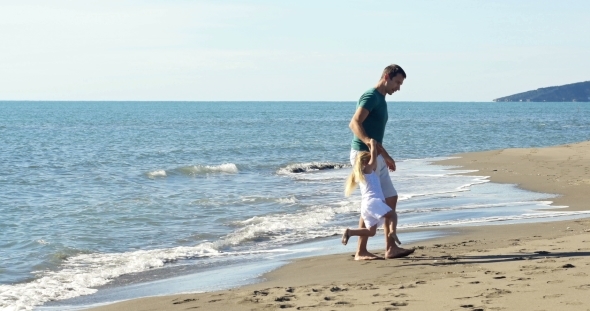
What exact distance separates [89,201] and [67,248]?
19.4 feet

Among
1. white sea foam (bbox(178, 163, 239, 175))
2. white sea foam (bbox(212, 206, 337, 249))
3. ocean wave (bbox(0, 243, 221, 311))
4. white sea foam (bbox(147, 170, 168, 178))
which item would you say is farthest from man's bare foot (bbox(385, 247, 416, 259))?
white sea foam (bbox(178, 163, 239, 175))

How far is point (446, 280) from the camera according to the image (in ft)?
20.7

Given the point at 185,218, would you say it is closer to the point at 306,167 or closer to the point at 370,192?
the point at 370,192

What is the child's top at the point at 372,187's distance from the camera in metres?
7.54

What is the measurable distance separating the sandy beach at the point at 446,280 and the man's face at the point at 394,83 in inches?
65.1

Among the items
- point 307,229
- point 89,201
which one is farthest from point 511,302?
point 89,201

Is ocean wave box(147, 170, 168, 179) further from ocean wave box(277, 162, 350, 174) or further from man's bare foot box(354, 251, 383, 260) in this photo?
man's bare foot box(354, 251, 383, 260)

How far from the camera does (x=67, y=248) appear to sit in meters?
10.7

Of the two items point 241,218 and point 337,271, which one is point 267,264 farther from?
point 241,218

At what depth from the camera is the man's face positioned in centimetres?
749

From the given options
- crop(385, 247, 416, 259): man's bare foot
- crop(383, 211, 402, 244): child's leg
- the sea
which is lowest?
the sea

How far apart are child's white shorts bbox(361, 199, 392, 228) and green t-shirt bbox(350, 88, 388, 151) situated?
1.70 feet

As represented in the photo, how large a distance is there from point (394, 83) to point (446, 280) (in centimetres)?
206

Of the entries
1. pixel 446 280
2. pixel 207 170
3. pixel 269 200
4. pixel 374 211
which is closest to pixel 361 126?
pixel 374 211
